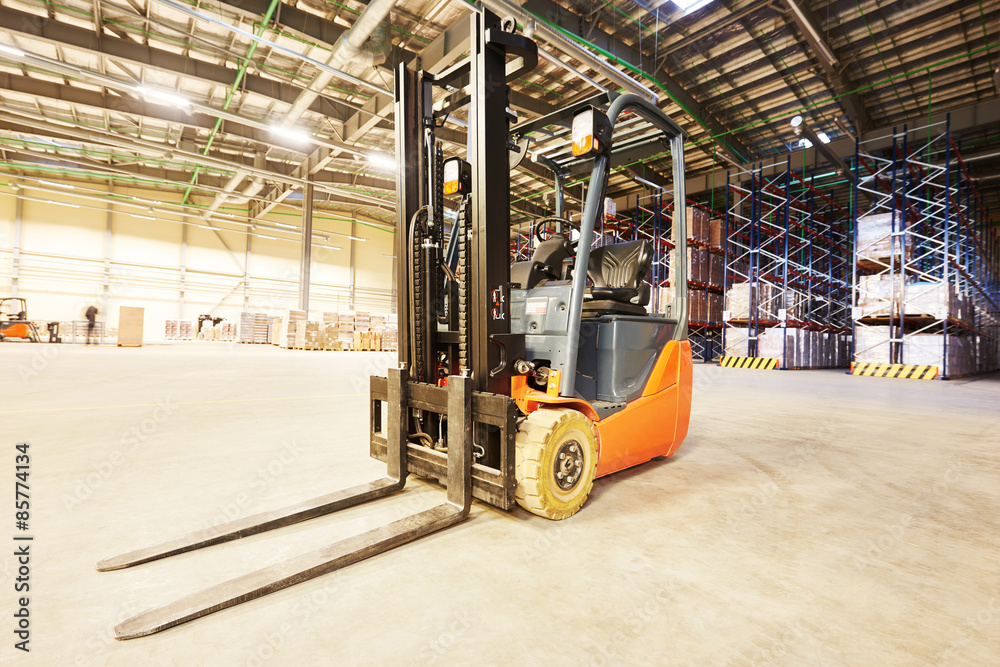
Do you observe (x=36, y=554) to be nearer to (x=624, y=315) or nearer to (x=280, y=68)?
(x=624, y=315)

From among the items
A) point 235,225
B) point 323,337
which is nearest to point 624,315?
point 323,337

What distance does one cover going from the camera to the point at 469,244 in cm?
237

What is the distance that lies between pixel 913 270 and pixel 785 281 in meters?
2.78

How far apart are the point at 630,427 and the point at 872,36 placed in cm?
1184

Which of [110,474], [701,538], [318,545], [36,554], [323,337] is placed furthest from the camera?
[323,337]

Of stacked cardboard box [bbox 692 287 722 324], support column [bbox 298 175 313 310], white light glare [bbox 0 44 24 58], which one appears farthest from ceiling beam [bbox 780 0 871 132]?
support column [bbox 298 175 313 310]

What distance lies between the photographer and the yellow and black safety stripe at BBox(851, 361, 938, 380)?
1085 centimetres

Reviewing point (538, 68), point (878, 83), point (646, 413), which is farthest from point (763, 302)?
point (646, 413)

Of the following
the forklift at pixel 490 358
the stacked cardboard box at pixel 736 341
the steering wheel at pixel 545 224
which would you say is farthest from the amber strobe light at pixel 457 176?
the stacked cardboard box at pixel 736 341

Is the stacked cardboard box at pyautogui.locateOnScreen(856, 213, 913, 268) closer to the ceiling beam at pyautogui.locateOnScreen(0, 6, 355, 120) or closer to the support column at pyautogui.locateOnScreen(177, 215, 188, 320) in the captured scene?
the ceiling beam at pyautogui.locateOnScreen(0, 6, 355, 120)

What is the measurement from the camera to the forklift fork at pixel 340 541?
4.31ft

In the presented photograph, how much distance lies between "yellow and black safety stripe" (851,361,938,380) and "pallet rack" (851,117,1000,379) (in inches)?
7.7

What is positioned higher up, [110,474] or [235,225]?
[235,225]

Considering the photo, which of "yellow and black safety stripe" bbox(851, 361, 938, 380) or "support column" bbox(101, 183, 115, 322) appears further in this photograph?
"support column" bbox(101, 183, 115, 322)
